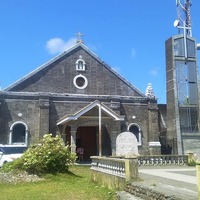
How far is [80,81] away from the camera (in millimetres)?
28469

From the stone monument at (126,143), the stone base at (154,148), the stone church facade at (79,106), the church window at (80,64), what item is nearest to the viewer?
the stone monument at (126,143)

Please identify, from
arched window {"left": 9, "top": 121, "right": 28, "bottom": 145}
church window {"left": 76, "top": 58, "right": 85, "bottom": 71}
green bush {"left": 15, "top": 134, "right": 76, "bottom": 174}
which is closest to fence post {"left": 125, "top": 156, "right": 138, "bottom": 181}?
green bush {"left": 15, "top": 134, "right": 76, "bottom": 174}

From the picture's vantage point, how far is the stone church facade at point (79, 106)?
25859 millimetres

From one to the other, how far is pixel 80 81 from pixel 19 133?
6.63 meters

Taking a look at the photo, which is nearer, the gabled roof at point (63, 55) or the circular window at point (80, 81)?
the gabled roof at point (63, 55)

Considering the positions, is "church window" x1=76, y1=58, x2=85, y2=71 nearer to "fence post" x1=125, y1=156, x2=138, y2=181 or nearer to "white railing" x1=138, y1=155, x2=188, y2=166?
"white railing" x1=138, y1=155, x2=188, y2=166

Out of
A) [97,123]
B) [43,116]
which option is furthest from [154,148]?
[43,116]

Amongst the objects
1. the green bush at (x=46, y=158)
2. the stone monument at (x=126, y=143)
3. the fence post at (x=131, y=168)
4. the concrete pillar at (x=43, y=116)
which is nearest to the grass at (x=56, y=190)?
the green bush at (x=46, y=158)

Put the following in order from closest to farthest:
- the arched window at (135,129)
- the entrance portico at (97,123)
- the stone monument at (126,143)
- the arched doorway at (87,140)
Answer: the stone monument at (126,143) < the entrance portico at (97,123) < the arched window at (135,129) < the arched doorway at (87,140)

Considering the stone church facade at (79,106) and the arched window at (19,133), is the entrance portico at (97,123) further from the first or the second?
the arched window at (19,133)

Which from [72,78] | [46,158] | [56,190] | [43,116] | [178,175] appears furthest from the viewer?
[72,78]

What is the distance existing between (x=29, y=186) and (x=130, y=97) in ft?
54.5

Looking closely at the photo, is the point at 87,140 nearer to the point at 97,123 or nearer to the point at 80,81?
the point at 97,123

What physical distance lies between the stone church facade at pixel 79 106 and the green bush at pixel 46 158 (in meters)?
7.04
